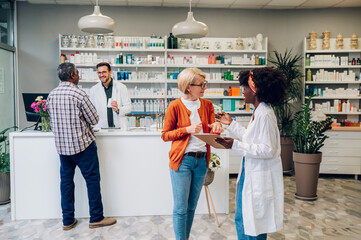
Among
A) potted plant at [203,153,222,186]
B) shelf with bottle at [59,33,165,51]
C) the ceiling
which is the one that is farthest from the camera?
the ceiling

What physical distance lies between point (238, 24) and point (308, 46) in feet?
4.88

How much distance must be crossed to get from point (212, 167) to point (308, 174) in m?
1.80

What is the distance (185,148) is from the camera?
8.16 feet

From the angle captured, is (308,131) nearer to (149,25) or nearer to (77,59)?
(149,25)

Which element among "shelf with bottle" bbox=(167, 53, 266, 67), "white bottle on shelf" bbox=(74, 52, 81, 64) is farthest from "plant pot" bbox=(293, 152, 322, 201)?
"white bottle on shelf" bbox=(74, 52, 81, 64)

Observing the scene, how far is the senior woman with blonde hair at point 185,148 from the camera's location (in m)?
2.48

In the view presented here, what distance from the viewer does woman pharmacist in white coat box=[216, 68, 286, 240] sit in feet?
6.53

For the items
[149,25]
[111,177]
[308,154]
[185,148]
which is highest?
[149,25]

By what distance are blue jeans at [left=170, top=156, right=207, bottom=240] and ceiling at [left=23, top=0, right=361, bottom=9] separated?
14.7 ft

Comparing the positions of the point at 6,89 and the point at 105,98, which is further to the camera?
the point at 6,89

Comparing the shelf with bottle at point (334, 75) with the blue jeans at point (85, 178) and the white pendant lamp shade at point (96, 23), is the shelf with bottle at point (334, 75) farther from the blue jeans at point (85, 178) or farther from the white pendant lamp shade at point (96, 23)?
the blue jeans at point (85, 178)

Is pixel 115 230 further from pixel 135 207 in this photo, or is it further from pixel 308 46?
pixel 308 46

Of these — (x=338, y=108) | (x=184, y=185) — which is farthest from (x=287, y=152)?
(x=184, y=185)

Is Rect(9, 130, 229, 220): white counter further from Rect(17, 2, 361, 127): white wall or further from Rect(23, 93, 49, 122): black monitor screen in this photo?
Rect(17, 2, 361, 127): white wall
